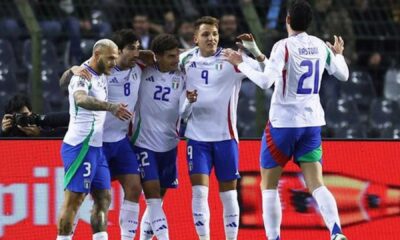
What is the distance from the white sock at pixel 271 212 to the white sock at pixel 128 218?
47.6 inches

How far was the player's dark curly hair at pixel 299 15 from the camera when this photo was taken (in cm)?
1037

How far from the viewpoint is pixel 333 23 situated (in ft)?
50.9

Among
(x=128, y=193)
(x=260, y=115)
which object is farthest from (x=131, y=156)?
(x=260, y=115)

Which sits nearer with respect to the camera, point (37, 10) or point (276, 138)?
point (276, 138)

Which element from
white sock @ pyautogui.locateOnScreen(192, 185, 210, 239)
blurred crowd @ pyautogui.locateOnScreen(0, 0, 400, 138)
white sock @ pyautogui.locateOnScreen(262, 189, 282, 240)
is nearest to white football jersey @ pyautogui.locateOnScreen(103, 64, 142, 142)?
white sock @ pyautogui.locateOnScreen(192, 185, 210, 239)

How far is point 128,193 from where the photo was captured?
11250mm

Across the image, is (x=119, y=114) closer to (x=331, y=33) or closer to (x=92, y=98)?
(x=92, y=98)

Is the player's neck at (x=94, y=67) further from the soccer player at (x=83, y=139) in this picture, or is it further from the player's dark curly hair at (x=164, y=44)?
the player's dark curly hair at (x=164, y=44)

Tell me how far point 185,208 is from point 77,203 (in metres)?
1.83

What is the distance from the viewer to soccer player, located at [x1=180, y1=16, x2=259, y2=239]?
11.3 meters

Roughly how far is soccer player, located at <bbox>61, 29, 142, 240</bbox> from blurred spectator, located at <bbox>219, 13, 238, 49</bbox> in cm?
376

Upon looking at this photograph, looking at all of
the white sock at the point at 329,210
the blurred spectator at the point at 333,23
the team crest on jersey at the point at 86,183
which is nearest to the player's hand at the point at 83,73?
the team crest on jersey at the point at 86,183

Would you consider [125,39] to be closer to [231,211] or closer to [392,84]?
[231,211]

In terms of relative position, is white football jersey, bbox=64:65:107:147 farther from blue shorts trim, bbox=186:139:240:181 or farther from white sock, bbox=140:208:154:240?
white sock, bbox=140:208:154:240
